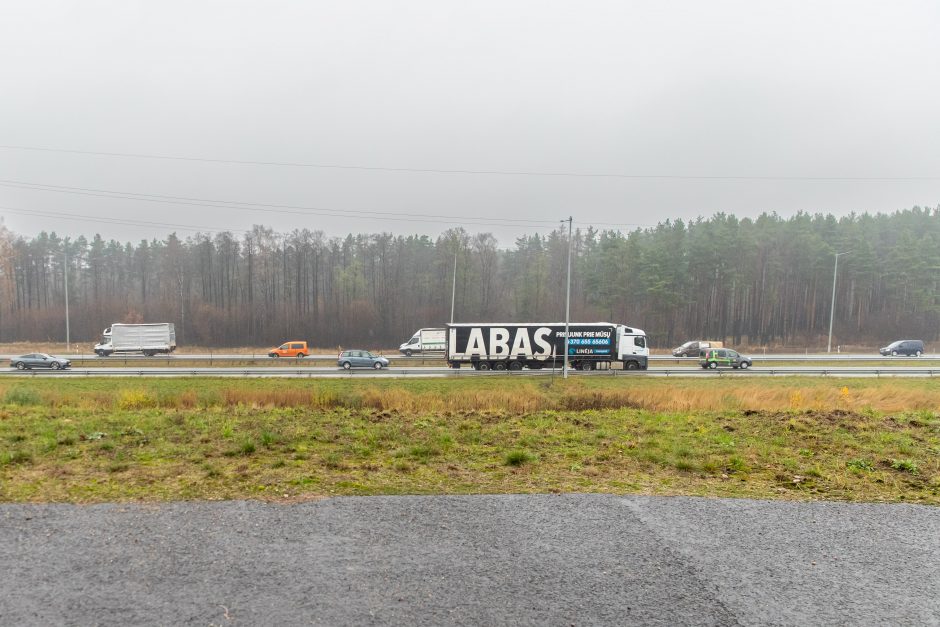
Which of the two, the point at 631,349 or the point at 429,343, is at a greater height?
the point at 631,349

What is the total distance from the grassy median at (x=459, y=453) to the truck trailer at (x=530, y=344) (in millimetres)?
21289

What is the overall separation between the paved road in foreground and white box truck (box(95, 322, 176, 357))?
2143 inches

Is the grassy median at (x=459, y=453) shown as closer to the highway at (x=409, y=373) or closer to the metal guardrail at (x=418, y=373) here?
the highway at (x=409, y=373)

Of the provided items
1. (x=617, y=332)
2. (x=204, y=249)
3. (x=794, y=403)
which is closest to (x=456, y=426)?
(x=794, y=403)

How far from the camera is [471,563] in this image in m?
4.71

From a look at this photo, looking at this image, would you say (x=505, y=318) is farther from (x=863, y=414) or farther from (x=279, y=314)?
(x=863, y=414)

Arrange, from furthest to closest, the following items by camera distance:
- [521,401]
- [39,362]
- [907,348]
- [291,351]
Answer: [907,348] → [291,351] → [39,362] → [521,401]

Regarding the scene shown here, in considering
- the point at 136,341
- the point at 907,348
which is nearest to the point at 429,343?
the point at 136,341

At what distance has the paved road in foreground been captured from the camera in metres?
3.94

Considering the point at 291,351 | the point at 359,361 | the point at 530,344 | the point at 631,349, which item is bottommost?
the point at 291,351

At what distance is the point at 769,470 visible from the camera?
8.06m

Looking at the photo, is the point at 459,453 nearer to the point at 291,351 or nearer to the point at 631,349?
the point at 631,349

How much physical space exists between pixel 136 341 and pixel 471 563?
58.9 m

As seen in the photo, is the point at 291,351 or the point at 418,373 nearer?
the point at 418,373
